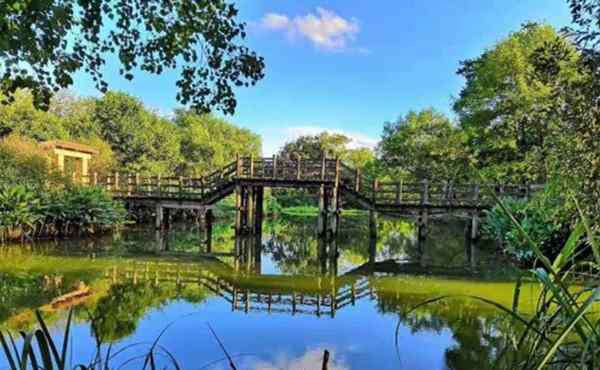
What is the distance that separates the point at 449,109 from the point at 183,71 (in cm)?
2476

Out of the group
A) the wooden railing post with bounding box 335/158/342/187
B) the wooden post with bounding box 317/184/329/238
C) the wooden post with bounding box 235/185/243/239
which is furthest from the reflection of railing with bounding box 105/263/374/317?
the wooden railing post with bounding box 335/158/342/187

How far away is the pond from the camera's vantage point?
18.1ft

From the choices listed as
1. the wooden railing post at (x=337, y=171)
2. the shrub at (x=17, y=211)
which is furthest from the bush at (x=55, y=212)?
the wooden railing post at (x=337, y=171)

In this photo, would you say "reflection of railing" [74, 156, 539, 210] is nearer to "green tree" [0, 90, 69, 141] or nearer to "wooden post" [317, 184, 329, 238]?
"wooden post" [317, 184, 329, 238]

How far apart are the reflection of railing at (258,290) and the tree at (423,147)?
15.4 meters

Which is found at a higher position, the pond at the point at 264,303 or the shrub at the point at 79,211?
the shrub at the point at 79,211

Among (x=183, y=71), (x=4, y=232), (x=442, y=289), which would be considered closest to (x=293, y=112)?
(x=4, y=232)

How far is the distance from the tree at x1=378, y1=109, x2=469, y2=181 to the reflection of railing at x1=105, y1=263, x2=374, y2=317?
15.4 m

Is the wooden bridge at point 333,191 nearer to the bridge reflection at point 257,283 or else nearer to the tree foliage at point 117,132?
the bridge reflection at point 257,283

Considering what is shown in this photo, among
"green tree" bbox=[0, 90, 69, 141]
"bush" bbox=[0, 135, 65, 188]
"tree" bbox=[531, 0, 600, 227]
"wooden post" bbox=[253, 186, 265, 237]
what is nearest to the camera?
"tree" bbox=[531, 0, 600, 227]

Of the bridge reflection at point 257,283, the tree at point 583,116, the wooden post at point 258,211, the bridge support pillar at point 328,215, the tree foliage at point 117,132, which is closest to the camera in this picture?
the tree at point 583,116

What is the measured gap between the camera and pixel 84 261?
11047 millimetres

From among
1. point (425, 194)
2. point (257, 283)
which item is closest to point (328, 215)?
point (425, 194)

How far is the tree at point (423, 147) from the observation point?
79.8ft
